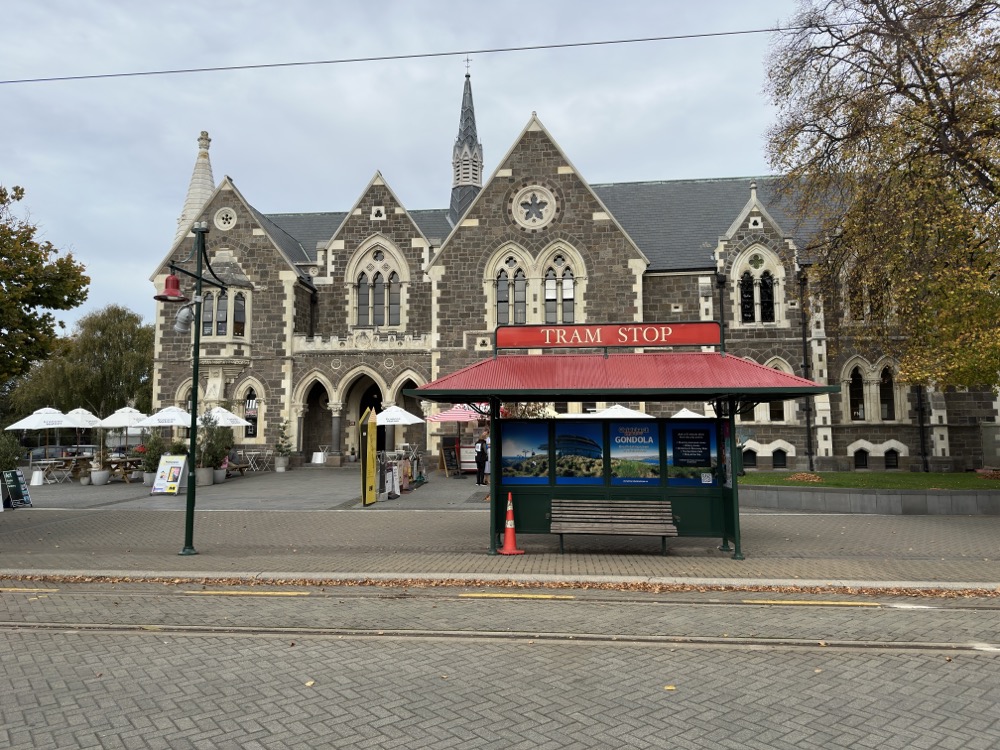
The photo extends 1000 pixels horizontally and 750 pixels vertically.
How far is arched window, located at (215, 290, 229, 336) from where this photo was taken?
29391 mm

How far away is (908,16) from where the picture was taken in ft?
51.8

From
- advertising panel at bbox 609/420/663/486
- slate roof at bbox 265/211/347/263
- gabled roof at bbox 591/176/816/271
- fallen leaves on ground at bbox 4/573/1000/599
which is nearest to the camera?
fallen leaves on ground at bbox 4/573/1000/599

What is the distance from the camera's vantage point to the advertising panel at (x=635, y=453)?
1118 centimetres

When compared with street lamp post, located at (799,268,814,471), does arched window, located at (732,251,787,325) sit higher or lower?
higher

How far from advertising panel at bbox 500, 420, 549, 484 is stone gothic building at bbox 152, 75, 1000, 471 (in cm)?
1517

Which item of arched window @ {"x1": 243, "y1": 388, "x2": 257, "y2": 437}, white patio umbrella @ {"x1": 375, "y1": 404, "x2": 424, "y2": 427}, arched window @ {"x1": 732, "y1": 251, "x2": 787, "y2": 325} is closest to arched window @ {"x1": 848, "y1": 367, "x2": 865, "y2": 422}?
arched window @ {"x1": 732, "y1": 251, "x2": 787, "y2": 325}

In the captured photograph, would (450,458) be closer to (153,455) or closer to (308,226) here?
(153,455)

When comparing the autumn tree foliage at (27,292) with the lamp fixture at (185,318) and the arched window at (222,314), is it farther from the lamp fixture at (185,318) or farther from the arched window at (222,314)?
the arched window at (222,314)

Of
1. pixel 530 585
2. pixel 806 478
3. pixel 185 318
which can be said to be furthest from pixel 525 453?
pixel 806 478

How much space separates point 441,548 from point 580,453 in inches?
114

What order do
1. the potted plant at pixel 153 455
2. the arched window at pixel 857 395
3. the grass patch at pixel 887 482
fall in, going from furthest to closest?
the arched window at pixel 857 395
the potted plant at pixel 153 455
the grass patch at pixel 887 482

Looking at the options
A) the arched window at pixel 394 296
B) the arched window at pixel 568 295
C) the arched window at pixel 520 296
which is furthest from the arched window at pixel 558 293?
the arched window at pixel 394 296

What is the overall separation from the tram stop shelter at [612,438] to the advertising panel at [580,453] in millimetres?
17

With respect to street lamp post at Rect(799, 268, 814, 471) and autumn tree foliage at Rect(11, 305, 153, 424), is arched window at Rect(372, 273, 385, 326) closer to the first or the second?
street lamp post at Rect(799, 268, 814, 471)
